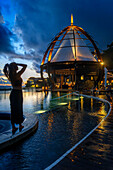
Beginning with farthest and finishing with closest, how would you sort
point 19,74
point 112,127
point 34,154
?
point 112,127
point 19,74
point 34,154

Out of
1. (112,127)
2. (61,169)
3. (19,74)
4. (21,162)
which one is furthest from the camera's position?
(112,127)

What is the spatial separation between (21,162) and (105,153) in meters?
2.24

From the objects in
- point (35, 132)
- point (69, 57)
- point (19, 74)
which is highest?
point (69, 57)

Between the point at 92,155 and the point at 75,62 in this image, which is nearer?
the point at 92,155

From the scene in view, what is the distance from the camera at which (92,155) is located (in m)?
3.90

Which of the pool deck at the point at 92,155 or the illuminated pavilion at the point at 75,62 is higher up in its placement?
the illuminated pavilion at the point at 75,62

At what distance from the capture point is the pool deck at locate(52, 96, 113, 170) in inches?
131

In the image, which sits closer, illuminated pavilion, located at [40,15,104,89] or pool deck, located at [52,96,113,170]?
pool deck, located at [52,96,113,170]

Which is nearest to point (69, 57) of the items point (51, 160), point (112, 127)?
point (112, 127)

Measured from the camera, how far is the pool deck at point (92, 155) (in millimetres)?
3334

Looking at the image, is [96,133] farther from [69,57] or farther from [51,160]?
[69,57]

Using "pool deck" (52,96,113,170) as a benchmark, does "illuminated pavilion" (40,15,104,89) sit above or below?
above

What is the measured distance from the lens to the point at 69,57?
4806cm

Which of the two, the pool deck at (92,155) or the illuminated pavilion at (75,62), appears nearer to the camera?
the pool deck at (92,155)
